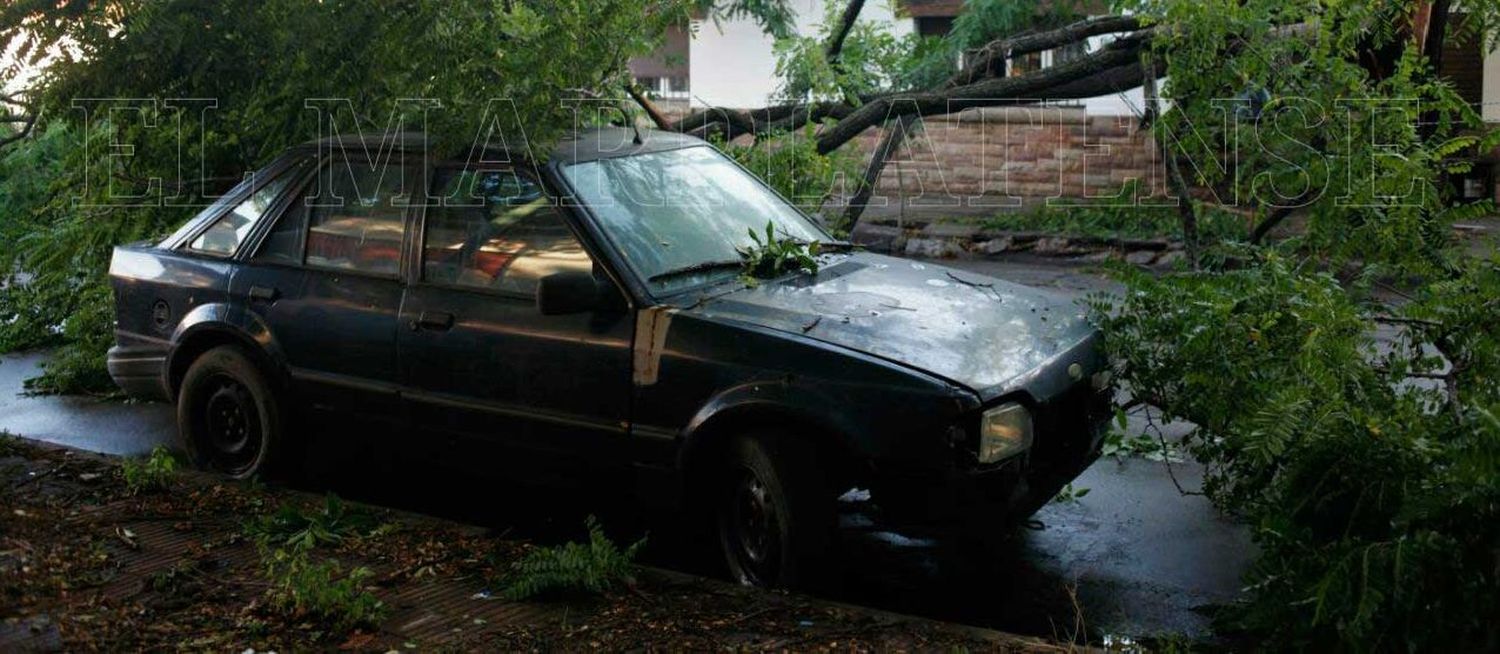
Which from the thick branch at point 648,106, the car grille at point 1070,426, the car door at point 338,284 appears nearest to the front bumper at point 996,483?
the car grille at point 1070,426

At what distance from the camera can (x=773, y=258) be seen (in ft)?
21.4

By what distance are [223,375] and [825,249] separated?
2858 mm

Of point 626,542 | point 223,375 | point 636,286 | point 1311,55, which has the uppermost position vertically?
point 1311,55

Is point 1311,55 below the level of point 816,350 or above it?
above

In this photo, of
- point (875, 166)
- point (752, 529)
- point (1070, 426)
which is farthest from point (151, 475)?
point (875, 166)

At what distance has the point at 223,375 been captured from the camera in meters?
7.20

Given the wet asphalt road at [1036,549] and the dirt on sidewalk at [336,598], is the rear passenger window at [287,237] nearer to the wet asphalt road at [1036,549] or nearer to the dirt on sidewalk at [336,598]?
the wet asphalt road at [1036,549]

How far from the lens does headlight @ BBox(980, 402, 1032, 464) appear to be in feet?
17.2

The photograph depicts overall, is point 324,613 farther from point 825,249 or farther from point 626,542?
point 825,249

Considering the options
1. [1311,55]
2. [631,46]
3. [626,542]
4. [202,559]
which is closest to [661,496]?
[626,542]

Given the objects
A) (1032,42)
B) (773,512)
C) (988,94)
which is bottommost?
(773,512)

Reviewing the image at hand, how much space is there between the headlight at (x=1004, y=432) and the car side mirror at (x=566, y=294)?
5.23 feet

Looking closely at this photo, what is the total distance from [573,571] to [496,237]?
1747 mm

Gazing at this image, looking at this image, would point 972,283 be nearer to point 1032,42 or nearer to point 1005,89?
point 1005,89
